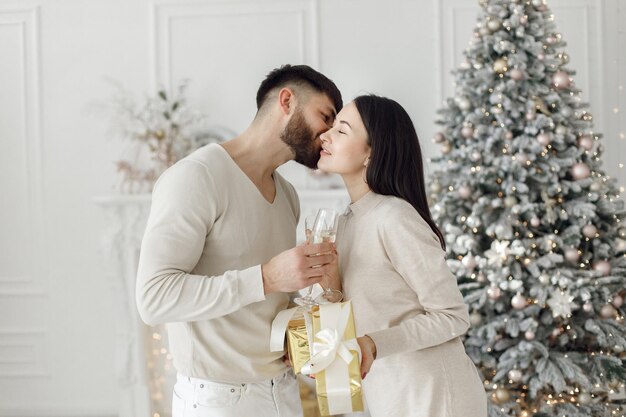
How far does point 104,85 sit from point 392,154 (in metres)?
3.41

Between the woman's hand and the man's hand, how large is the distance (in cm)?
19

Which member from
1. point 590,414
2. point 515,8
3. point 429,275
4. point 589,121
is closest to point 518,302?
point 590,414

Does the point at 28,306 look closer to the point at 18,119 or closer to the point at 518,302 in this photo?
the point at 18,119

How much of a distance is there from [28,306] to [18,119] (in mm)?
1310

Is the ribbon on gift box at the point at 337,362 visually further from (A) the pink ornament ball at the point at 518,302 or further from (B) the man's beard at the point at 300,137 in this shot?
(A) the pink ornament ball at the point at 518,302

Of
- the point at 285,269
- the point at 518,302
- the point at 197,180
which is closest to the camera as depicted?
the point at 285,269

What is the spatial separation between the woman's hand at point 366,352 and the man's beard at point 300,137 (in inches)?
25.5

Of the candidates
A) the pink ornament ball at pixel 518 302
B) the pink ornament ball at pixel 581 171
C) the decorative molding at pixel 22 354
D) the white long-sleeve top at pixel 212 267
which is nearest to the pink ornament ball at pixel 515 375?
the pink ornament ball at pixel 518 302

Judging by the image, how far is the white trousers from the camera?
198 cm

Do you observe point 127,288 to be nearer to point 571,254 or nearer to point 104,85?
point 104,85

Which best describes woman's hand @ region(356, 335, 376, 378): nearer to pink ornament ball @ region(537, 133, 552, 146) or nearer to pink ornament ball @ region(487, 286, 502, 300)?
pink ornament ball @ region(487, 286, 502, 300)

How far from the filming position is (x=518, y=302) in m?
3.50

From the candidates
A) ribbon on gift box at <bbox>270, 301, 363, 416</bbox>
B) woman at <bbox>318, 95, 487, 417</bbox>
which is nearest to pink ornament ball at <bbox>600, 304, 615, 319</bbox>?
woman at <bbox>318, 95, 487, 417</bbox>

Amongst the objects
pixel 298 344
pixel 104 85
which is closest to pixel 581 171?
pixel 298 344
